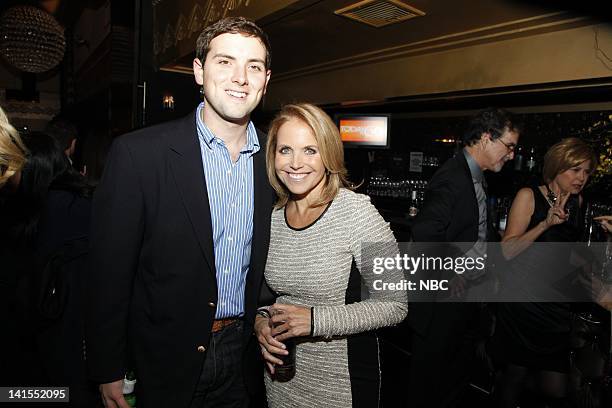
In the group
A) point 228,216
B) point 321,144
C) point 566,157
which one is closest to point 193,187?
point 228,216

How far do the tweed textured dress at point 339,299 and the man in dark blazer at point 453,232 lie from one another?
1.08 m

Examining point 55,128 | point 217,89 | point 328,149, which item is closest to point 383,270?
point 328,149

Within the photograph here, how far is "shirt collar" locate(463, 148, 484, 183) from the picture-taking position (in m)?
2.74

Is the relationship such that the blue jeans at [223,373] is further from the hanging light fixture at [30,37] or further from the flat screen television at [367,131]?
the flat screen television at [367,131]

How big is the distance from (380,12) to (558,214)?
2.75m

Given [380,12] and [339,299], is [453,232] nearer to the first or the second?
[339,299]

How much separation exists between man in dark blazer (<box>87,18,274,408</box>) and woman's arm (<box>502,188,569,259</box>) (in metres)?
1.74

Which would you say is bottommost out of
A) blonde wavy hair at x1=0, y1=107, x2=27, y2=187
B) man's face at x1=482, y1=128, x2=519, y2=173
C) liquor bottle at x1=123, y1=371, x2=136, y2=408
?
liquor bottle at x1=123, y1=371, x2=136, y2=408

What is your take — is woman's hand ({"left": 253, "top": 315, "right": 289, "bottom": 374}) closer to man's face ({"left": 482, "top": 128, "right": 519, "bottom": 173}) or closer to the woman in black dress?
the woman in black dress

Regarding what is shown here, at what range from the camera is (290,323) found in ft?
4.49

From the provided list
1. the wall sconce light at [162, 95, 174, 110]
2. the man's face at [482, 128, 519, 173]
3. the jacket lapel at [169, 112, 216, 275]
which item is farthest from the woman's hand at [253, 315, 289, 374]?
the wall sconce light at [162, 95, 174, 110]

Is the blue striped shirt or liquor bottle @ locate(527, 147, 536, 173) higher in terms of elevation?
liquor bottle @ locate(527, 147, 536, 173)

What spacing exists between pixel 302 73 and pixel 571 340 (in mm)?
6712

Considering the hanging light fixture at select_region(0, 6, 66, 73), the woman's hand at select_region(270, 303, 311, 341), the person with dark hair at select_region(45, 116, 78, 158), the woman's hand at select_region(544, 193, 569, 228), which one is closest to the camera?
the woman's hand at select_region(270, 303, 311, 341)
